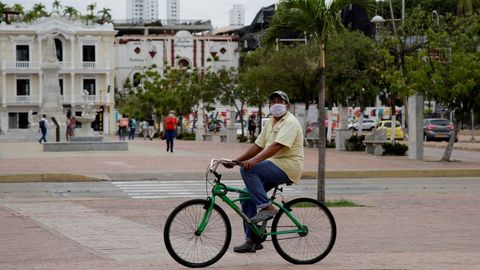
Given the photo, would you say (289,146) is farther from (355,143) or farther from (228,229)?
(355,143)

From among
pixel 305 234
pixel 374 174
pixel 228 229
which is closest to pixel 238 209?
pixel 228 229

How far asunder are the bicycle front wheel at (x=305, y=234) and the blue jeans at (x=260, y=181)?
260mm

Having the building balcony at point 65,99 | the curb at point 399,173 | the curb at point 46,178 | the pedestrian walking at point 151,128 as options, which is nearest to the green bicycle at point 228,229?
the curb at point 46,178

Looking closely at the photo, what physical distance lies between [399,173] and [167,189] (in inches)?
326

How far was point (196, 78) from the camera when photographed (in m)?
79.1

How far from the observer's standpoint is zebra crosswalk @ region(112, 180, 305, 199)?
821 inches

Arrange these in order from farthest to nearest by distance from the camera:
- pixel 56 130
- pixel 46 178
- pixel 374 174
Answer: pixel 56 130 → pixel 374 174 → pixel 46 178

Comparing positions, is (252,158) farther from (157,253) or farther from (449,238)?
(449,238)

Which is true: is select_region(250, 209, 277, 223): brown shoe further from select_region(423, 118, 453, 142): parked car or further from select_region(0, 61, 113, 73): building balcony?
select_region(0, 61, 113, 73): building balcony

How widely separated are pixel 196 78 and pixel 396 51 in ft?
104

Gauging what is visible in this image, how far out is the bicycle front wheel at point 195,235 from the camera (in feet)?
32.0

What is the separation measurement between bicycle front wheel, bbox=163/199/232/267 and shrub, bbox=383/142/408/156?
29184mm

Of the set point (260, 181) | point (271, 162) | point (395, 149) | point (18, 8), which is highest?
point (18, 8)

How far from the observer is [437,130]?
59.0 meters
